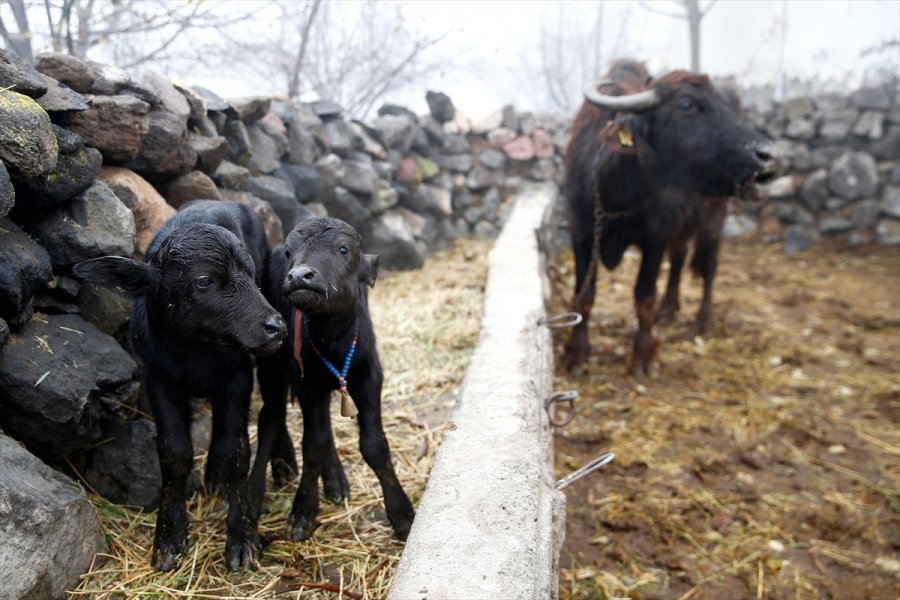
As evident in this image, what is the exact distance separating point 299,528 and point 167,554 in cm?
49

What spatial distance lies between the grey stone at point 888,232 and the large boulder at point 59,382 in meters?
10.2

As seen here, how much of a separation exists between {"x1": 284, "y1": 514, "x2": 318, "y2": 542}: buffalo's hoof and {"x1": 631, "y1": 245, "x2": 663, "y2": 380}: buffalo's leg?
3.39 m

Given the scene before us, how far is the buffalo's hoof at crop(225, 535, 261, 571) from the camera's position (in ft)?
8.31

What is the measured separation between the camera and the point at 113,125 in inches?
130

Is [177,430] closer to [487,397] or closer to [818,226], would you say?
[487,397]

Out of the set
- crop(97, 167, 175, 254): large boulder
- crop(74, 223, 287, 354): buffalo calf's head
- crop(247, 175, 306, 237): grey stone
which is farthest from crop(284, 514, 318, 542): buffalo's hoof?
crop(247, 175, 306, 237): grey stone

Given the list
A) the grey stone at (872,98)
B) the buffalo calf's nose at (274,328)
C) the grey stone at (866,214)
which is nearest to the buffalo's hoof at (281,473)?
the buffalo calf's nose at (274,328)

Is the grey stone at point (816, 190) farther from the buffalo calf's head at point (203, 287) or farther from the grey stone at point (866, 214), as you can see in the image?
the buffalo calf's head at point (203, 287)

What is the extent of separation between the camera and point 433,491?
2.36m

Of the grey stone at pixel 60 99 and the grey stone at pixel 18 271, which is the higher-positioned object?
the grey stone at pixel 60 99

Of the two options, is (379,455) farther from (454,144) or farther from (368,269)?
(454,144)

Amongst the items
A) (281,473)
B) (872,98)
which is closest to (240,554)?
(281,473)

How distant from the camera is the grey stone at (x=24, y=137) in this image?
96.7 inches

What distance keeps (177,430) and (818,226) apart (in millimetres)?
10478
